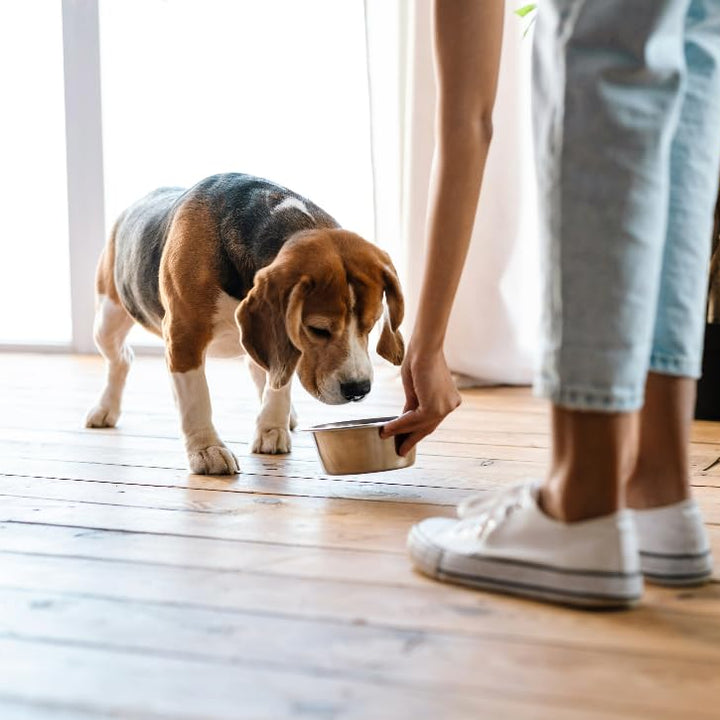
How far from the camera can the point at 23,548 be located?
72.6 inches

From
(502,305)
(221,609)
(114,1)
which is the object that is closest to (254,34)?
(114,1)

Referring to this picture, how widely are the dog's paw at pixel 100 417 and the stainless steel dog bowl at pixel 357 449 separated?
1044 millimetres

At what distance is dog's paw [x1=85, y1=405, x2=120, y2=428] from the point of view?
3.07 metres

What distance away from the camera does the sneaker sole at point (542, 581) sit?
1468mm

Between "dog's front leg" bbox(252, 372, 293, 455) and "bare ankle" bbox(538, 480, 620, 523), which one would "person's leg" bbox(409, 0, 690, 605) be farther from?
"dog's front leg" bbox(252, 372, 293, 455)

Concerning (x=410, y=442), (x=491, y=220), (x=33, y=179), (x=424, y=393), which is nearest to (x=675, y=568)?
(x=424, y=393)

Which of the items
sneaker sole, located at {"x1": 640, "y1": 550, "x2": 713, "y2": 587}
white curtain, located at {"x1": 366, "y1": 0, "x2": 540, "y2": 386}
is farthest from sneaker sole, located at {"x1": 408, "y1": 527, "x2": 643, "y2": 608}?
white curtain, located at {"x1": 366, "y1": 0, "x2": 540, "y2": 386}

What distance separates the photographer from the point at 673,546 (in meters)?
1.60

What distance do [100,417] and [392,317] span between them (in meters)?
1.06

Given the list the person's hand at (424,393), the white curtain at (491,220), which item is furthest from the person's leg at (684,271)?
the white curtain at (491,220)

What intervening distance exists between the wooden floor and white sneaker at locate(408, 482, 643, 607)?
27 millimetres

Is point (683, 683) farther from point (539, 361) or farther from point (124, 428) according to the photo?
point (124, 428)

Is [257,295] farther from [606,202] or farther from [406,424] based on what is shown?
[606,202]

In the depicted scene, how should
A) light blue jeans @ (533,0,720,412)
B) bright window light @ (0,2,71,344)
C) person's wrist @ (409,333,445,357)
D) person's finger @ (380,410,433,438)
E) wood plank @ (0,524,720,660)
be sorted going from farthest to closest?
bright window light @ (0,2,71,344) < person's finger @ (380,410,433,438) < person's wrist @ (409,333,445,357) < wood plank @ (0,524,720,660) < light blue jeans @ (533,0,720,412)
